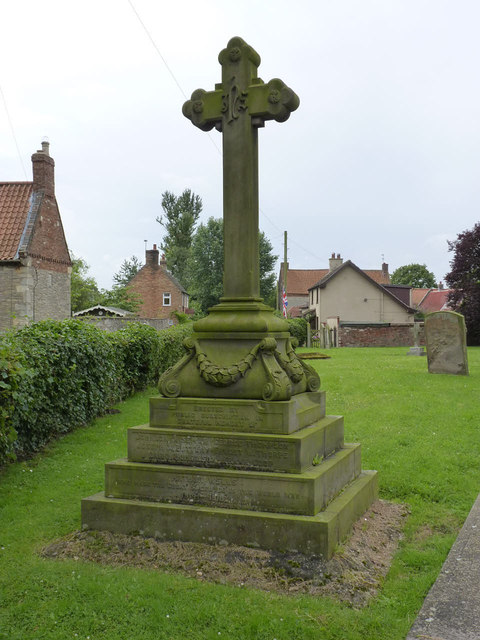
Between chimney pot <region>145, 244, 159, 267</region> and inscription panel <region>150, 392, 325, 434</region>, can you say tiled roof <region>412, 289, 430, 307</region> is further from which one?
inscription panel <region>150, 392, 325, 434</region>

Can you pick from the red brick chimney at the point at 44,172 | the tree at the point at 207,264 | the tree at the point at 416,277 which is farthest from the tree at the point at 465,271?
the tree at the point at 416,277

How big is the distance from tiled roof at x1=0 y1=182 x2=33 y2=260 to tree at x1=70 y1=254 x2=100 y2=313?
85.3ft

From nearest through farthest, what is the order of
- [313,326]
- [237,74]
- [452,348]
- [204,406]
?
[204,406] → [237,74] → [452,348] → [313,326]

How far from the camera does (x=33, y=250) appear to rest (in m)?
25.6

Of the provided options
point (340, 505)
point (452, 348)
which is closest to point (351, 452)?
point (340, 505)

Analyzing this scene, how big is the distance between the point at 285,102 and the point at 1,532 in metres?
4.69

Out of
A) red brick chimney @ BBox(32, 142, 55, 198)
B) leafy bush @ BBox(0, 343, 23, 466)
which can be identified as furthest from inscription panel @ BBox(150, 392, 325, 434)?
red brick chimney @ BBox(32, 142, 55, 198)

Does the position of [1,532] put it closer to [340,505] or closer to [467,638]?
[340,505]

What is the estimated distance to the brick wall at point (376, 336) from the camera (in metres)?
36.3

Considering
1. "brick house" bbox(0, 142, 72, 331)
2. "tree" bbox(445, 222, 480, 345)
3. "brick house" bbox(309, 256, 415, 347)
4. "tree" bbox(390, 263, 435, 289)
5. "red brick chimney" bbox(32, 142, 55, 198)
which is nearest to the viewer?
"brick house" bbox(0, 142, 72, 331)

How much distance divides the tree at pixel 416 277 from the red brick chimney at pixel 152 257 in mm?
43631

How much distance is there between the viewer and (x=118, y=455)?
7820mm

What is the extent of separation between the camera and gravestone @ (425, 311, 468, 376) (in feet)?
49.0

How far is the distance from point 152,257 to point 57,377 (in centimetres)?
4639
